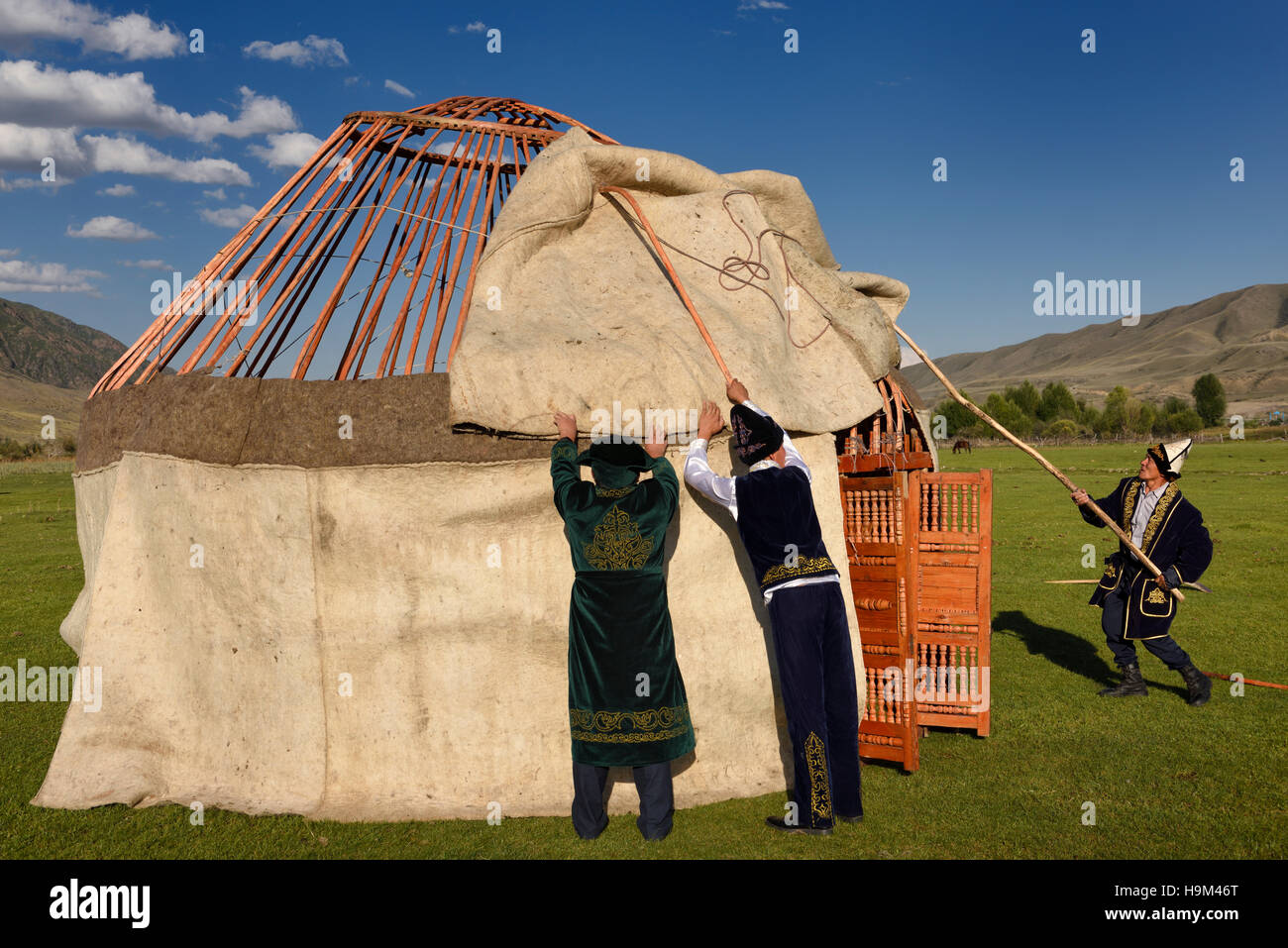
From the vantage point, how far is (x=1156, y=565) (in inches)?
218

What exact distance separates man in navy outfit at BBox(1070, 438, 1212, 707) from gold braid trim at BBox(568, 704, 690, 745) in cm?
331

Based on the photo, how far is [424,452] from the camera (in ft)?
13.1

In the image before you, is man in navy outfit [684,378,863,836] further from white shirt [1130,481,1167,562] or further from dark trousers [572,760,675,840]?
white shirt [1130,481,1167,562]

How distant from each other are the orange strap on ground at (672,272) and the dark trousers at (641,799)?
1901 millimetres

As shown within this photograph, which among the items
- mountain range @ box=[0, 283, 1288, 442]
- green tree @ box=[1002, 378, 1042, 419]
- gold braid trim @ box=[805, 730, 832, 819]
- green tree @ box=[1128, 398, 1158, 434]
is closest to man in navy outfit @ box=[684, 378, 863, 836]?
gold braid trim @ box=[805, 730, 832, 819]

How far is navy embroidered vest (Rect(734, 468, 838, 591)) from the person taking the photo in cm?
370

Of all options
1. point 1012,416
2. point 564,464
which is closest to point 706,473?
point 564,464

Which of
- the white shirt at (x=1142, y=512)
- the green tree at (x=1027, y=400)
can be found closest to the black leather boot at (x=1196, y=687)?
the white shirt at (x=1142, y=512)

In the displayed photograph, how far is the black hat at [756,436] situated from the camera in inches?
148

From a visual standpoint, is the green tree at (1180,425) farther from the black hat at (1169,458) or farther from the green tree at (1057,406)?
the black hat at (1169,458)

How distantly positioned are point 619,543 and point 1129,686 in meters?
4.19

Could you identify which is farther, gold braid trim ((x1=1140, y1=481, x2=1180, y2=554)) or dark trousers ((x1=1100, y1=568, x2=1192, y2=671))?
dark trousers ((x1=1100, y1=568, x2=1192, y2=671))

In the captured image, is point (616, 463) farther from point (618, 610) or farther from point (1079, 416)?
point (1079, 416)
